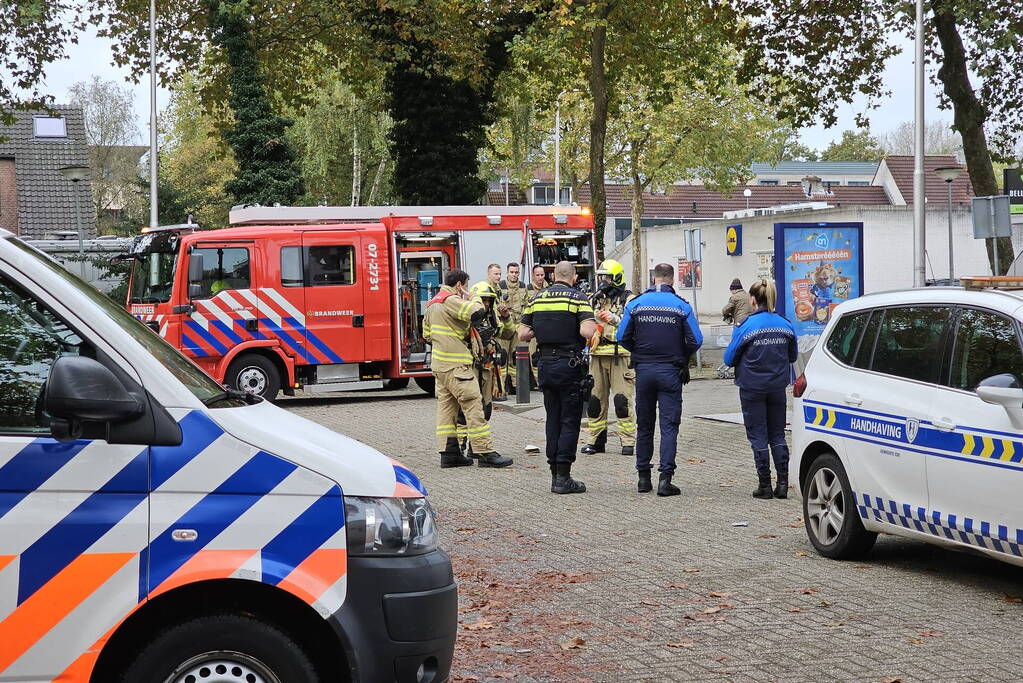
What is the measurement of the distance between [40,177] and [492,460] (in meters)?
42.5

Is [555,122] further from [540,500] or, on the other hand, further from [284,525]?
[284,525]

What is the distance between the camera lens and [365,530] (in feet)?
12.8

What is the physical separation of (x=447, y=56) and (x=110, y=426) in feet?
80.6

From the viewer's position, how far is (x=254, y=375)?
19344mm

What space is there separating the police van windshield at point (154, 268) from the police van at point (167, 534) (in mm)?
15714

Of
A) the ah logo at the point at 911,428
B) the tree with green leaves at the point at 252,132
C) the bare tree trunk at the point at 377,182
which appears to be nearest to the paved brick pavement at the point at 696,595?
the ah logo at the point at 911,428

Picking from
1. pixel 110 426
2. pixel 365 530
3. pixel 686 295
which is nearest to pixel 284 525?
pixel 365 530

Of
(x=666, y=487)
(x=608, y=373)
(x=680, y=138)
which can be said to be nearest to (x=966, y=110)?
(x=608, y=373)

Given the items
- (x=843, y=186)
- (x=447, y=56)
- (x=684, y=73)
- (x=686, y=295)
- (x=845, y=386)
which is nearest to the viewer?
(x=845, y=386)

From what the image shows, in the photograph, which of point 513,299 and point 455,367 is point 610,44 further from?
point 455,367

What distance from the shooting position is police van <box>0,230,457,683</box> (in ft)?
12.0

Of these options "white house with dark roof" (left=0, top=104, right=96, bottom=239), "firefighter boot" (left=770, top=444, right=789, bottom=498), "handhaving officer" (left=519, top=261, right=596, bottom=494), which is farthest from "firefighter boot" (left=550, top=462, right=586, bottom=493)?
"white house with dark roof" (left=0, top=104, right=96, bottom=239)

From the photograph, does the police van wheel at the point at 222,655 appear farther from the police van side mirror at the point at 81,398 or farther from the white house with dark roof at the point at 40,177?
the white house with dark roof at the point at 40,177

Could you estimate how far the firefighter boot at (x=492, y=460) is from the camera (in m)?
12.5
